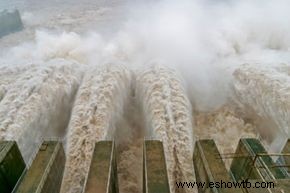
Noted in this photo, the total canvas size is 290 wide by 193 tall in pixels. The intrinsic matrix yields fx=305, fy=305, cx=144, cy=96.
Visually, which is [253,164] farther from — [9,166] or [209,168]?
[9,166]

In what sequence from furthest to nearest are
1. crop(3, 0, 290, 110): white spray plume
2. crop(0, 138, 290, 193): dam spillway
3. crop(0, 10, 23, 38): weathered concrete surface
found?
crop(0, 10, 23, 38): weathered concrete surface → crop(3, 0, 290, 110): white spray plume → crop(0, 138, 290, 193): dam spillway

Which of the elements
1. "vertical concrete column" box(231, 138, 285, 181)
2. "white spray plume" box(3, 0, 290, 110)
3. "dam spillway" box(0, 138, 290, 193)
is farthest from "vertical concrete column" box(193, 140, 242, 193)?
"white spray plume" box(3, 0, 290, 110)

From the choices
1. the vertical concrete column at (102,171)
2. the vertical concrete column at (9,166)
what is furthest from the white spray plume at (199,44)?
the vertical concrete column at (9,166)

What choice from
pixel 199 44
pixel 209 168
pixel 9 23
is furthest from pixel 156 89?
pixel 9 23

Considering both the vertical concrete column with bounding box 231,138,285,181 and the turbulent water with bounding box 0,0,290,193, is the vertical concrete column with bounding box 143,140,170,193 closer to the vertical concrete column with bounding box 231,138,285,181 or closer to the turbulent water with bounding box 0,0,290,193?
the turbulent water with bounding box 0,0,290,193

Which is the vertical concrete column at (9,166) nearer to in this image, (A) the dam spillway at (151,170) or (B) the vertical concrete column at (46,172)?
(A) the dam spillway at (151,170)

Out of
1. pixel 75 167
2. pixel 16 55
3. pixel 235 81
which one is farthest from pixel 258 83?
pixel 16 55

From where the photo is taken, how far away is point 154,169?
735cm

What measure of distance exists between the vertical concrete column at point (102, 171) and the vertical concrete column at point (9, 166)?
215 cm

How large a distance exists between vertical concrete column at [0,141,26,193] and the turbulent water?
1.54 metres

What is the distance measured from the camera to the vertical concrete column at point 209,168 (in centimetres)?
700

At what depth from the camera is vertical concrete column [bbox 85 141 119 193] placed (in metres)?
6.97

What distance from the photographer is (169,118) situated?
35.5 feet

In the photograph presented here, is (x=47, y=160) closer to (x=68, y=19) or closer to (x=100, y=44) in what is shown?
(x=100, y=44)
